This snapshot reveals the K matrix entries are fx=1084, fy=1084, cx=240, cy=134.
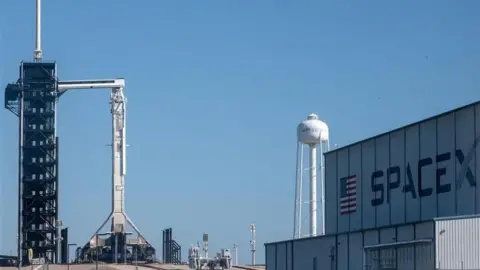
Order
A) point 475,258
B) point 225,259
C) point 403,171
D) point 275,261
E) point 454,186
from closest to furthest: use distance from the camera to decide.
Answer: point 475,258
point 454,186
point 403,171
point 275,261
point 225,259

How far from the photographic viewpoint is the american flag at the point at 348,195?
221 ft

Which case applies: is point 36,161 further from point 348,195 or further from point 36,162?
point 348,195

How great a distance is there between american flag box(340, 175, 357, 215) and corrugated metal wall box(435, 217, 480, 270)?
20999 millimetres

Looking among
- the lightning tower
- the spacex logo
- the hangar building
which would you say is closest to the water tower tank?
the hangar building

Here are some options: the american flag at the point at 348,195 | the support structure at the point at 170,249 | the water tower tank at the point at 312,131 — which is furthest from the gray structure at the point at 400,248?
the support structure at the point at 170,249

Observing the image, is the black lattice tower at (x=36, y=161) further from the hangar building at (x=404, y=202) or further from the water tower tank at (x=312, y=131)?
the hangar building at (x=404, y=202)

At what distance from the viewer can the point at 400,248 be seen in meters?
50.3

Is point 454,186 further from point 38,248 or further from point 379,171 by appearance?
point 38,248

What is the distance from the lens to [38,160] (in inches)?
3831

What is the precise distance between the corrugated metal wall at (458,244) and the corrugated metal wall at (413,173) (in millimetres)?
7491

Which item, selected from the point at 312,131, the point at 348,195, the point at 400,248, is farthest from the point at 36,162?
the point at 400,248

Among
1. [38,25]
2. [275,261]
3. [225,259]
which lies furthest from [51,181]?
[275,261]

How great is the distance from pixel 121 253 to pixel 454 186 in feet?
179

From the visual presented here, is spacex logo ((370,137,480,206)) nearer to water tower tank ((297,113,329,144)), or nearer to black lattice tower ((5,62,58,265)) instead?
water tower tank ((297,113,329,144))
